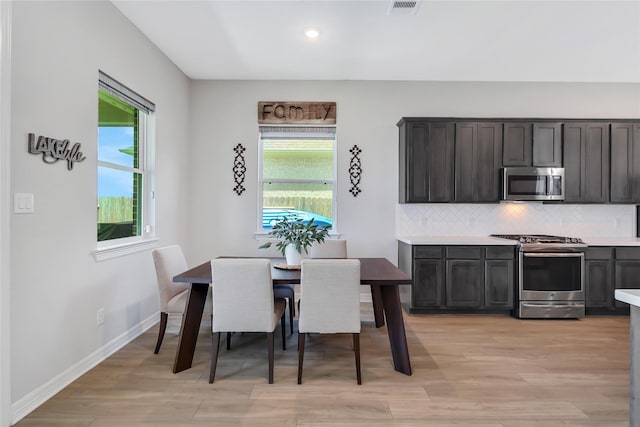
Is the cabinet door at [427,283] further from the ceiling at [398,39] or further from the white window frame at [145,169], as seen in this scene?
the white window frame at [145,169]

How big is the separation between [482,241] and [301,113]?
8.82ft

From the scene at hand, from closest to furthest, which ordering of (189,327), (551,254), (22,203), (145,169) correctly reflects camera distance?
(22,203), (189,327), (145,169), (551,254)

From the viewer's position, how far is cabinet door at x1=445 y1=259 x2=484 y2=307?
4.10m

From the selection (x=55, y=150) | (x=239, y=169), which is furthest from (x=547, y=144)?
(x=55, y=150)

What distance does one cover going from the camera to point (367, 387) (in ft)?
8.07

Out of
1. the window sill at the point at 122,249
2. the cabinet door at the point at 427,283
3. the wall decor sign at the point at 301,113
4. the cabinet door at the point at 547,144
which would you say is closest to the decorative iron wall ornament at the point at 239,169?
the wall decor sign at the point at 301,113

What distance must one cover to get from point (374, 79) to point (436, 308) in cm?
290

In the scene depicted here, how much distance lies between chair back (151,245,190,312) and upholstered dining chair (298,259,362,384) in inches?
48.2

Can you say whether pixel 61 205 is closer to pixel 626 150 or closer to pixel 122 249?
pixel 122 249

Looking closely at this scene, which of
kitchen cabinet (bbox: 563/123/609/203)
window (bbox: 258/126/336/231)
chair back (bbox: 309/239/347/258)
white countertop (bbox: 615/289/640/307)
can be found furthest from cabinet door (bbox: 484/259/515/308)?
white countertop (bbox: 615/289/640/307)

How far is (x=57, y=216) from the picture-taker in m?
2.38

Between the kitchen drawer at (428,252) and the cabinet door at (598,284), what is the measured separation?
166 cm

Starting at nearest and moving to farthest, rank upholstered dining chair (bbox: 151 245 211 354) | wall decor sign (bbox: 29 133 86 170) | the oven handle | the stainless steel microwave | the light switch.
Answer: the light switch
wall decor sign (bbox: 29 133 86 170)
upholstered dining chair (bbox: 151 245 211 354)
the oven handle
the stainless steel microwave

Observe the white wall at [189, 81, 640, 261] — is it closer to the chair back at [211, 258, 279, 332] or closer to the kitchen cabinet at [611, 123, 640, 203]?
the kitchen cabinet at [611, 123, 640, 203]
